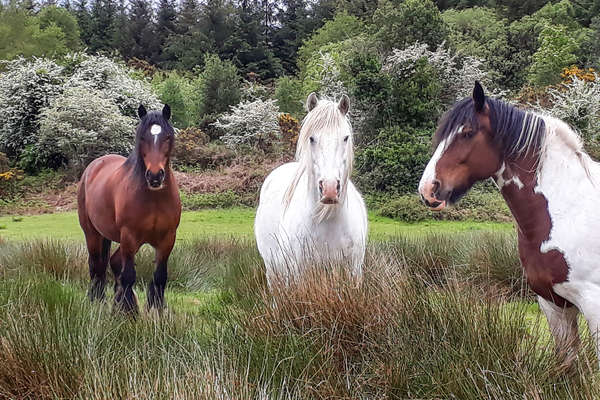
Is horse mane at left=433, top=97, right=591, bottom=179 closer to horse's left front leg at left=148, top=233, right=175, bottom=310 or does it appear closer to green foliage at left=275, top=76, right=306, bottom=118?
horse's left front leg at left=148, top=233, right=175, bottom=310

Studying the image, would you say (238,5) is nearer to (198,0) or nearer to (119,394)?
(198,0)

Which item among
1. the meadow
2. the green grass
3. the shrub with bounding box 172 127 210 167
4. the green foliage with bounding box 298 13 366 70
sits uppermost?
the green foliage with bounding box 298 13 366 70

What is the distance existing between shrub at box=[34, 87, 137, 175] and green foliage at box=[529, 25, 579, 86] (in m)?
14.7

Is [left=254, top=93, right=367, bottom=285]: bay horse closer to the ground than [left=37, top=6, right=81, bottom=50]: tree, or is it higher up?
closer to the ground

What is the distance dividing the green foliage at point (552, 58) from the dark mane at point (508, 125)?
56.8 feet

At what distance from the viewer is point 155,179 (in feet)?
12.9

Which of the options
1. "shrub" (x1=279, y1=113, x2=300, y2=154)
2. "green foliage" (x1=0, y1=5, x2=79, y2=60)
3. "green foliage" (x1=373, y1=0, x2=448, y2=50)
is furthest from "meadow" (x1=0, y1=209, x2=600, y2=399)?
"green foliage" (x1=0, y1=5, x2=79, y2=60)

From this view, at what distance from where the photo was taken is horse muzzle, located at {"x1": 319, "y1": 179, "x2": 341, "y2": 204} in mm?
3191

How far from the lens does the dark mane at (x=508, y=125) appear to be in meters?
2.70

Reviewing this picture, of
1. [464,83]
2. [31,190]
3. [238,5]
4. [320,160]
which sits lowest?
[31,190]

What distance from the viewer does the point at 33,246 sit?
6.04 meters

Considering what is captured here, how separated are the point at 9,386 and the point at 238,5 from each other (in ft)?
118

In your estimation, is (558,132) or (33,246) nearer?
(558,132)

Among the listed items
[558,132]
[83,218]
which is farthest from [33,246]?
[558,132]
